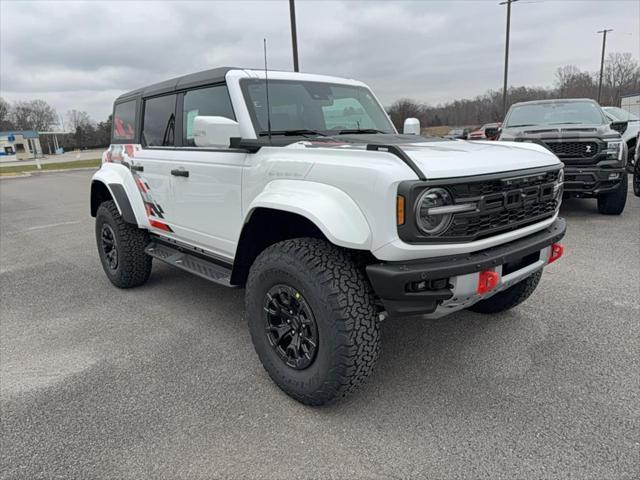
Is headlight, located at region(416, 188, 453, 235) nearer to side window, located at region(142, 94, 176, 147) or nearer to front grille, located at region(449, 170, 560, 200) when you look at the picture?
front grille, located at region(449, 170, 560, 200)

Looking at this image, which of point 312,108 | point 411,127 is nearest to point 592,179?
point 411,127

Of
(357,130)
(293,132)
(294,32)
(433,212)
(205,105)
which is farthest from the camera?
(294,32)

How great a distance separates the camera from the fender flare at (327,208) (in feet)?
7.11

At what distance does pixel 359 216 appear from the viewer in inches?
86.5

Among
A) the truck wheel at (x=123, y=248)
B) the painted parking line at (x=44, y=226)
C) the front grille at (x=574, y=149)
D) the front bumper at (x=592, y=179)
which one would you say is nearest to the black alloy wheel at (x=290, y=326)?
the truck wheel at (x=123, y=248)

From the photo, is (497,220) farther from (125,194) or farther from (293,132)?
(125,194)

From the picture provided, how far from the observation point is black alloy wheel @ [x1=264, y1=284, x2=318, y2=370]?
2426 mm

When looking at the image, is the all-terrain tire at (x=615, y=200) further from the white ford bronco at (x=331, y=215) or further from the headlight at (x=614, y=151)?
the white ford bronco at (x=331, y=215)

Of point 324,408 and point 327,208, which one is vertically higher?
point 327,208

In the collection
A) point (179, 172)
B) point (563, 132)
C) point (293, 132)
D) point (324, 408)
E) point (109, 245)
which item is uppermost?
point (293, 132)

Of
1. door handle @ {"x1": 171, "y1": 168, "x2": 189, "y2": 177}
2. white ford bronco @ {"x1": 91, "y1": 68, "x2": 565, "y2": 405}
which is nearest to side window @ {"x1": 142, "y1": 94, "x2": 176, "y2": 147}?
white ford bronco @ {"x1": 91, "y1": 68, "x2": 565, "y2": 405}

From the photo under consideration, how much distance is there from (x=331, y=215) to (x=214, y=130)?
3.18 ft

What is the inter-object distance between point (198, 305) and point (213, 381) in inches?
54.9

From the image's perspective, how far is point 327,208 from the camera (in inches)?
88.8
